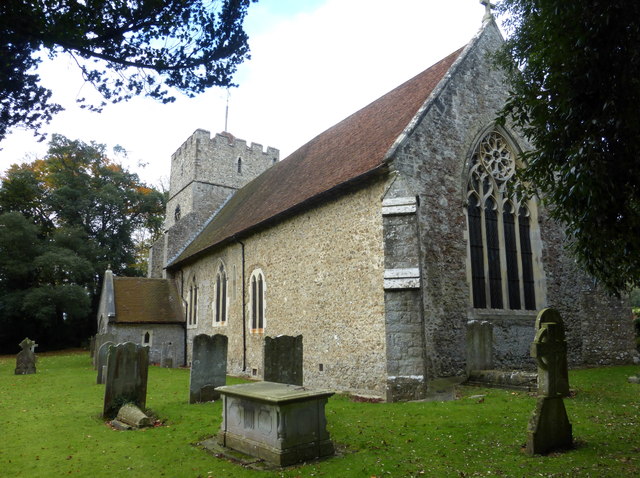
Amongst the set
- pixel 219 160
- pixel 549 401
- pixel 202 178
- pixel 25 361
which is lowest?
pixel 25 361

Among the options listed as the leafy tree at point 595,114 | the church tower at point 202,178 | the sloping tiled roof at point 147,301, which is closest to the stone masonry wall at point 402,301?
the leafy tree at point 595,114

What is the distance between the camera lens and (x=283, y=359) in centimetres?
923

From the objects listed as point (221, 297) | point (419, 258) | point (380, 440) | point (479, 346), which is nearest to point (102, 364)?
point (221, 297)

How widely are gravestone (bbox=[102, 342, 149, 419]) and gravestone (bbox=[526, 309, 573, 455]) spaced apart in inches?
273

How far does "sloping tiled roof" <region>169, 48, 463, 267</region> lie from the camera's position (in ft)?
40.8

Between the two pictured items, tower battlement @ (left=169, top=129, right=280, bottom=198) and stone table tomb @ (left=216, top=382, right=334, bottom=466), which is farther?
tower battlement @ (left=169, top=129, right=280, bottom=198)

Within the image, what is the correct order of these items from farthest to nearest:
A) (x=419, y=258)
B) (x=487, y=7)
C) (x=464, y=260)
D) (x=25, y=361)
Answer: (x=25, y=361)
(x=487, y=7)
(x=464, y=260)
(x=419, y=258)

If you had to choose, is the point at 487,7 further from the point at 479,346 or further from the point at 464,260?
the point at 479,346

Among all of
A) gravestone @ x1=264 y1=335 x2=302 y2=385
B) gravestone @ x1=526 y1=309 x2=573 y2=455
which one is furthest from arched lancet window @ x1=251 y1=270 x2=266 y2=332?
gravestone @ x1=526 y1=309 x2=573 y2=455

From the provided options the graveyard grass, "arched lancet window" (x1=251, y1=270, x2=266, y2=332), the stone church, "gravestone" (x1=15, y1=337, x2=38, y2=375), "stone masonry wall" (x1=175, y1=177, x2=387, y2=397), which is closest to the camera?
the graveyard grass

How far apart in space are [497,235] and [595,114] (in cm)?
765

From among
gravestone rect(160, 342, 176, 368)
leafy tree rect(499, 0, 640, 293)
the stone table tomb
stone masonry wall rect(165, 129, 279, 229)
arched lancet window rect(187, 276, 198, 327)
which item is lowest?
gravestone rect(160, 342, 176, 368)

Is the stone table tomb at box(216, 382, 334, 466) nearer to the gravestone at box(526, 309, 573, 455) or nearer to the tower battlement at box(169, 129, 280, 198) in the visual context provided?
the gravestone at box(526, 309, 573, 455)

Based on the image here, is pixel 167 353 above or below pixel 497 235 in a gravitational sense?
below
